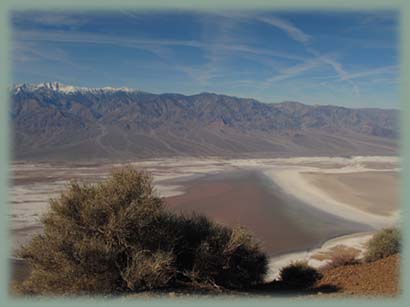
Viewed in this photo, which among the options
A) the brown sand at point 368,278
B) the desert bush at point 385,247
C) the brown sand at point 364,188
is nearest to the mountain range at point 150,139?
the brown sand at point 364,188

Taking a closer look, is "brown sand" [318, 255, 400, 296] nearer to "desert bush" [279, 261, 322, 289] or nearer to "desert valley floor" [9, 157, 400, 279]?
"desert bush" [279, 261, 322, 289]

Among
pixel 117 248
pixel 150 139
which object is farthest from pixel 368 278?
pixel 150 139

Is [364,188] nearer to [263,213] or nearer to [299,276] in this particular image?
[263,213]

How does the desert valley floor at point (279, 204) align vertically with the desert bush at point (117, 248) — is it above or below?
below

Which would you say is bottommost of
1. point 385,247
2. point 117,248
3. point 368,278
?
point 368,278

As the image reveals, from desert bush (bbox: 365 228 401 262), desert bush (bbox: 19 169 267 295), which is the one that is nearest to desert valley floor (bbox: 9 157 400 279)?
desert bush (bbox: 19 169 267 295)

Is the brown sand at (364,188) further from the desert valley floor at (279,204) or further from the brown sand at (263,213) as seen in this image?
the brown sand at (263,213)
